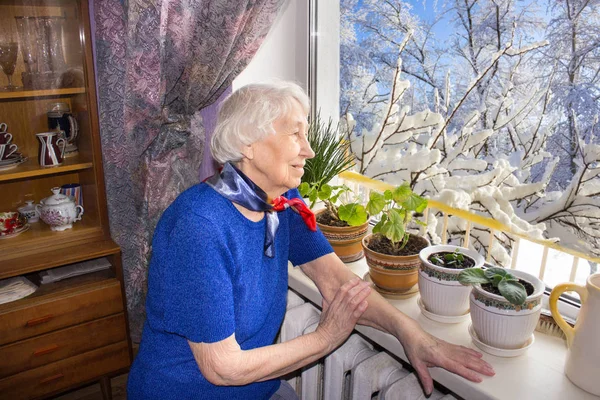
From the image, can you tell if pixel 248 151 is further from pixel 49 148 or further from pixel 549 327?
pixel 49 148

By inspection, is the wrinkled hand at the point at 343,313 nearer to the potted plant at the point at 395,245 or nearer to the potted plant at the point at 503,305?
the potted plant at the point at 395,245

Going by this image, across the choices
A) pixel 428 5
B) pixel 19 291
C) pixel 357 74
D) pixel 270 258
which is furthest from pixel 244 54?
pixel 19 291

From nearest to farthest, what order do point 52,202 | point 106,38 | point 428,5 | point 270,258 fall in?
1. point 270,258
2. point 428,5
3. point 106,38
4. point 52,202

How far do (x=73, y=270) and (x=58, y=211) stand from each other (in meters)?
0.25

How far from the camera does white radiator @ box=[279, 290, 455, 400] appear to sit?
1255 millimetres

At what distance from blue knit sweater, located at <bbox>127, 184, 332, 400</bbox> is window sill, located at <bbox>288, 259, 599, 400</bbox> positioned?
1.09 ft

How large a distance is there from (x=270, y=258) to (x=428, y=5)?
104 centimetres

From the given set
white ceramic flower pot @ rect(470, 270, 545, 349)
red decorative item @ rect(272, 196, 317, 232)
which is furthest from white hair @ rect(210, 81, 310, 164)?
white ceramic flower pot @ rect(470, 270, 545, 349)

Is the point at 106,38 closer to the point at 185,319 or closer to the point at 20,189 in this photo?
the point at 20,189

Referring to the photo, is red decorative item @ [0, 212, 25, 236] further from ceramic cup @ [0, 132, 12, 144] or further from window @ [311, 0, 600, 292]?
window @ [311, 0, 600, 292]

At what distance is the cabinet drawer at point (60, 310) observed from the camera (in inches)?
70.8

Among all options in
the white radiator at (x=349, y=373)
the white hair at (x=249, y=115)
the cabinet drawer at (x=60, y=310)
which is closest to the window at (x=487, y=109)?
the white radiator at (x=349, y=373)

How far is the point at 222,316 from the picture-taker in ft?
3.29

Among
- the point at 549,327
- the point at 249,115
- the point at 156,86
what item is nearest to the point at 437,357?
the point at 549,327
